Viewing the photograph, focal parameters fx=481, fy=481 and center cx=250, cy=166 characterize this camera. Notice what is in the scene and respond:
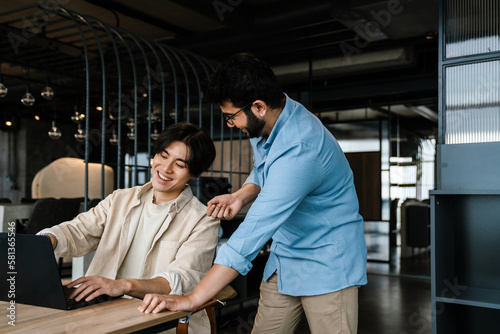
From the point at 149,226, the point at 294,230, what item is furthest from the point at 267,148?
the point at 149,226

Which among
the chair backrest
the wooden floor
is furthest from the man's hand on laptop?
the chair backrest

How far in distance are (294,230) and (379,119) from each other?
721cm

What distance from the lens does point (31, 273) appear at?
57.7 inches

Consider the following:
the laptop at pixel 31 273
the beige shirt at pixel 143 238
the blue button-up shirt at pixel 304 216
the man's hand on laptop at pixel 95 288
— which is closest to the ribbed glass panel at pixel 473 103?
the blue button-up shirt at pixel 304 216

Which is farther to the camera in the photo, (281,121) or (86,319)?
(281,121)

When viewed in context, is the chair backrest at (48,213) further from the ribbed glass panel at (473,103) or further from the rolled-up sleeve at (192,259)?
the ribbed glass panel at (473,103)

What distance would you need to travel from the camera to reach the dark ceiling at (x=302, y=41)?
5043mm

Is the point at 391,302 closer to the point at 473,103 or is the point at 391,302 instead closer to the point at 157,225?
the point at 473,103

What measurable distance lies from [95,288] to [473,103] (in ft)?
8.11

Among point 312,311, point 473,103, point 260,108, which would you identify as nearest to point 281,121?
point 260,108

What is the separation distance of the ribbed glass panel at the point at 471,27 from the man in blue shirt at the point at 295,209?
175cm

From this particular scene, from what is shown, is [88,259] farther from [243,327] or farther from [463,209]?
[463,209]

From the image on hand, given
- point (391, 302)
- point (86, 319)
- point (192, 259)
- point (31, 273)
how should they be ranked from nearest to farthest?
point (86, 319)
point (31, 273)
point (192, 259)
point (391, 302)

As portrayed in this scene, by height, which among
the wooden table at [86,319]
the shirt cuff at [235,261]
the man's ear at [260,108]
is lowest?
the wooden table at [86,319]
